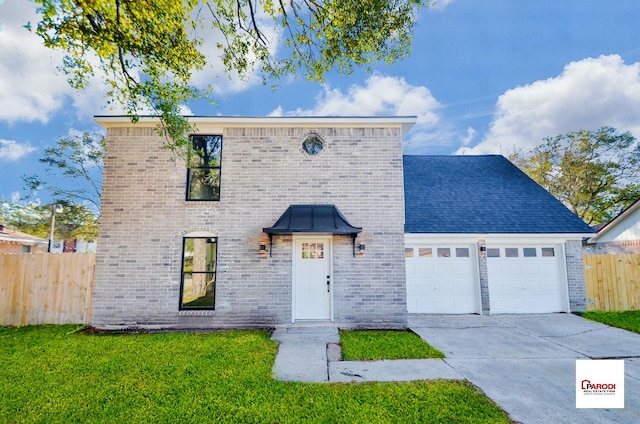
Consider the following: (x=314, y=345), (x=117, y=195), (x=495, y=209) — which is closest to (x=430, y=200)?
(x=495, y=209)

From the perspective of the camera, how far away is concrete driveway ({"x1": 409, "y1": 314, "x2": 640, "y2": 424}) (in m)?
3.82

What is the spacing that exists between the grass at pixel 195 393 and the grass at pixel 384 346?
1.27 metres

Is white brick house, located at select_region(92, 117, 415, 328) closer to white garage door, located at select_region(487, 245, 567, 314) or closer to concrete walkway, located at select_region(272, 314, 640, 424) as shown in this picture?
concrete walkway, located at select_region(272, 314, 640, 424)

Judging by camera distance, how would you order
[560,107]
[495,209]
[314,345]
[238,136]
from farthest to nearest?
[560,107] → [495,209] → [238,136] → [314,345]

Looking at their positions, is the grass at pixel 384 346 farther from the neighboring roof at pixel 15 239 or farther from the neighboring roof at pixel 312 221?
the neighboring roof at pixel 15 239

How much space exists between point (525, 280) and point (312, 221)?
790 centimetres

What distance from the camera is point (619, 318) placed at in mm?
8883

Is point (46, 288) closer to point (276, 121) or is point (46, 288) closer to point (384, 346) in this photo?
point (276, 121)

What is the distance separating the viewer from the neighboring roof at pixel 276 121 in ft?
26.5

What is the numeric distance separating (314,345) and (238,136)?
19.4 feet

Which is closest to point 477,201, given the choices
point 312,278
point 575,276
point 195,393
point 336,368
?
point 575,276

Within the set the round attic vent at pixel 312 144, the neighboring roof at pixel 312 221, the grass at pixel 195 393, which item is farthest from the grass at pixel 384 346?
the round attic vent at pixel 312 144

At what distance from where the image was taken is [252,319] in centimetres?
780

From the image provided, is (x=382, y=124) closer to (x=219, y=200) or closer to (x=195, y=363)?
(x=219, y=200)
